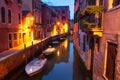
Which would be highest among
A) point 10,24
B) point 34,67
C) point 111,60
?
point 10,24

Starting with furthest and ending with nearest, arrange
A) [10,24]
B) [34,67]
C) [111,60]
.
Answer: [10,24], [34,67], [111,60]

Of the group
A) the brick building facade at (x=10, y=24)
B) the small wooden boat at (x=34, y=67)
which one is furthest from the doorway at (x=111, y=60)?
the brick building facade at (x=10, y=24)

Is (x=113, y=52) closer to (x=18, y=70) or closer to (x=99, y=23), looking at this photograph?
(x=99, y=23)

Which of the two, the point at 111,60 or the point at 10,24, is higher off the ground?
the point at 10,24

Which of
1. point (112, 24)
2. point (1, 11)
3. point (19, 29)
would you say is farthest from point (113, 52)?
point (19, 29)

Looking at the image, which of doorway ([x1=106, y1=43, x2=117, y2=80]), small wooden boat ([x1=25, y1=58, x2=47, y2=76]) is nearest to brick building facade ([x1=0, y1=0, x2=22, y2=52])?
small wooden boat ([x1=25, y1=58, x2=47, y2=76])

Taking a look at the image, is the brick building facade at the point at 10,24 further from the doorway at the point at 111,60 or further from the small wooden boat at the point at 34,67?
the doorway at the point at 111,60

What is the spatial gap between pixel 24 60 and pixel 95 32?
1011 cm

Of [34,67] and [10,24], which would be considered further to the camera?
[10,24]

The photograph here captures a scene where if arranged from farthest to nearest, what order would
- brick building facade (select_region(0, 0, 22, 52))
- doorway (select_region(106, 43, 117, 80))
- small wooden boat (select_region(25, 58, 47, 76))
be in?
brick building facade (select_region(0, 0, 22, 52))
small wooden boat (select_region(25, 58, 47, 76))
doorway (select_region(106, 43, 117, 80))

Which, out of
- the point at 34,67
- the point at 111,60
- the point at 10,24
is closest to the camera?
the point at 111,60

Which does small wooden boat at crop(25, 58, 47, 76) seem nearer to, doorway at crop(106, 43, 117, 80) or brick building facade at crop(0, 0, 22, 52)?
brick building facade at crop(0, 0, 22, 52)

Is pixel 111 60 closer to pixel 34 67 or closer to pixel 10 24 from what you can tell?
pixel 34 67

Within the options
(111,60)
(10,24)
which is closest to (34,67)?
(10,24)
